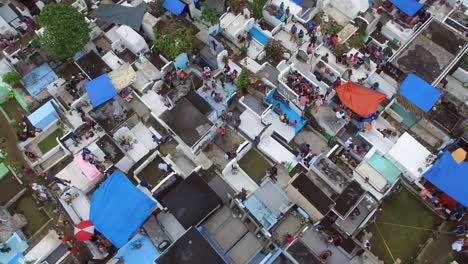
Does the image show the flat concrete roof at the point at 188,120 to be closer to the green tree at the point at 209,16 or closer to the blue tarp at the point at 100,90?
the blue tarp at the point at 100,90

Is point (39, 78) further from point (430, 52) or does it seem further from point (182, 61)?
point (430, 52)

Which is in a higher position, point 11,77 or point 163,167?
point 11,77

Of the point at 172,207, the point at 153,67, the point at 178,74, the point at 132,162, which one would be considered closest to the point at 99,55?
the point at 153,67

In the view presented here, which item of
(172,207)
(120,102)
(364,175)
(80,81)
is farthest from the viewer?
(80,81)

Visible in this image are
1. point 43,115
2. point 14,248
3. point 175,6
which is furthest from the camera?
point 175,6

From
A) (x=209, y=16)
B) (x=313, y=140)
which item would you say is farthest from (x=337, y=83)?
(x=209, y=16)

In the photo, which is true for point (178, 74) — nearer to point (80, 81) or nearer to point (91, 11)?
point (80, 81)

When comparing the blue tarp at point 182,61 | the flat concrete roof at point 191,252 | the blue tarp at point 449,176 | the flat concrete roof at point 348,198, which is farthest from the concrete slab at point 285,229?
the blue tarp at point 182,61
